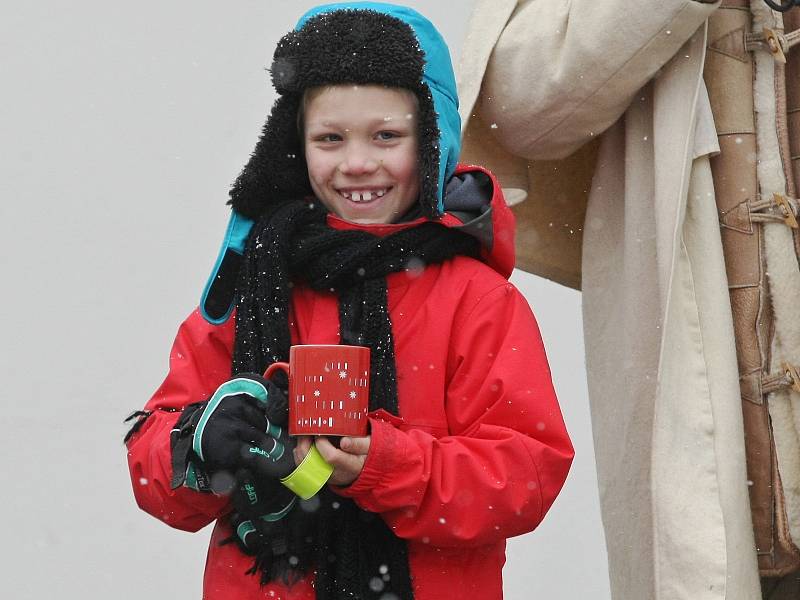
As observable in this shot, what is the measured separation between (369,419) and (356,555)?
24cm

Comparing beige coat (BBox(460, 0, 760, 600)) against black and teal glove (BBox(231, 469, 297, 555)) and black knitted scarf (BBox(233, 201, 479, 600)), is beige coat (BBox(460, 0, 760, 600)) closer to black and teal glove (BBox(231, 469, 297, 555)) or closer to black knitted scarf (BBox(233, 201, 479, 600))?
black knitted scarf (BBox(233, 201, 479, 600))

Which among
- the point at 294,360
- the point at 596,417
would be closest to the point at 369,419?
the point at 294,360

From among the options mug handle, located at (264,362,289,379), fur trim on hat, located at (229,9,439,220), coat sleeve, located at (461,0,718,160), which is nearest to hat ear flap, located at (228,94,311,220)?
fur trim on hat, located at (229,9,439,220)

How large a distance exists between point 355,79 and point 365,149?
12 centimetres

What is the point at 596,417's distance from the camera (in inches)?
115

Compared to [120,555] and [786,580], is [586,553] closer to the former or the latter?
[786,580]

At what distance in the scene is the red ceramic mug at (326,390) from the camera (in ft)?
6.64

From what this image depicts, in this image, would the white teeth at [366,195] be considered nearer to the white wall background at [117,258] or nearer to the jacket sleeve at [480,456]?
the jacket sleeve at [480,456]

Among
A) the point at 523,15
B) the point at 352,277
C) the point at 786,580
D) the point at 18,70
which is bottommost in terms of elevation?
the point at 786,580

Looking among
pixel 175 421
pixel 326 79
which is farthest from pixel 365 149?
pixel 175 421

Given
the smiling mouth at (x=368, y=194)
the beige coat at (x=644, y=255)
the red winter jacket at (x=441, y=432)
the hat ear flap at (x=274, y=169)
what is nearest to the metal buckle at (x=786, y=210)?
the beige coat at (x=644, y=255)

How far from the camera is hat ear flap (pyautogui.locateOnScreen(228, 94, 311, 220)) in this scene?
2461 mm

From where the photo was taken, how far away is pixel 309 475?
2.04 metres

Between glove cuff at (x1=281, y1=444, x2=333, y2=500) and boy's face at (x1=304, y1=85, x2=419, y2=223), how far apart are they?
1.68 feet
